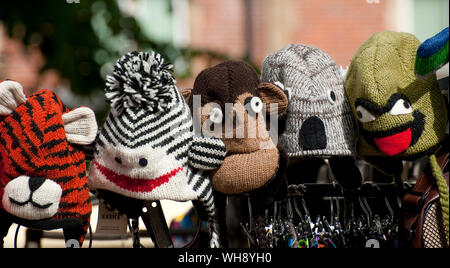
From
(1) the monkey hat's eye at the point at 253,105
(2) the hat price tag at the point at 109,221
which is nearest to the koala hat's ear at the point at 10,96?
(2) the hat price tag at the point at 109,221

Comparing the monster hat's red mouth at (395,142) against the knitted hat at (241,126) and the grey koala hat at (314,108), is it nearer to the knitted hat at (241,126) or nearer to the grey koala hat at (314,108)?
the grey koala hat at (314,108)

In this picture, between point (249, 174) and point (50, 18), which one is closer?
point (249, 174)

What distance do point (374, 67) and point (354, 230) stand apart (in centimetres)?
37

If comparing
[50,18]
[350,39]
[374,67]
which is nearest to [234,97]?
[374,67]

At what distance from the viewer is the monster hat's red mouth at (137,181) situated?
0.82 meters

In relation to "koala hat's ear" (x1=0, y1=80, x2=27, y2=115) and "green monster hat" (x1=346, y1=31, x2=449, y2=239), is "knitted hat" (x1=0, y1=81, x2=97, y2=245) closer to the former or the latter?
"koala hat's ear" (x1=0, y1=80, x2=27, y2=115)

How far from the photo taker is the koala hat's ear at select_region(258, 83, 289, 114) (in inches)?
34.0

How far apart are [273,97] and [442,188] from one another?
33 centimetres

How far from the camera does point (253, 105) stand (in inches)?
32.8

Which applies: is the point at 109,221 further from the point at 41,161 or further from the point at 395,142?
the point at 395,142

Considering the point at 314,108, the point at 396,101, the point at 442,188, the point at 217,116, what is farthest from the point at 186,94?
the point at 442,188

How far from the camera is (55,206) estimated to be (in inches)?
31.6

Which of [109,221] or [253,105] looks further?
[109,221]
